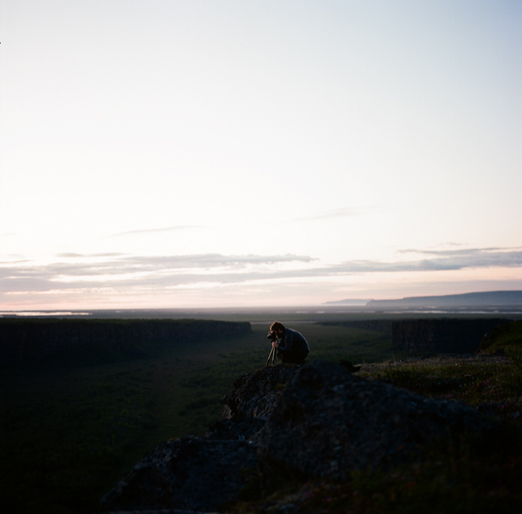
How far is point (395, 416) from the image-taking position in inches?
189

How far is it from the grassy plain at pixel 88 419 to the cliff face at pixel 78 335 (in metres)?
1.70

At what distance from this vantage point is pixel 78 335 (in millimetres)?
35375

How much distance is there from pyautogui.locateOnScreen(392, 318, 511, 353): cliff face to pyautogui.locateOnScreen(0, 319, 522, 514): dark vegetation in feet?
8.80

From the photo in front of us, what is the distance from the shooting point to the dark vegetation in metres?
3.75

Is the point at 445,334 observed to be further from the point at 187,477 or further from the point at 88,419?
the point at 187,477

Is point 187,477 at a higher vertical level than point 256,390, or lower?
higher

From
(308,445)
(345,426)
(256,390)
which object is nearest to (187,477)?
(308,445)

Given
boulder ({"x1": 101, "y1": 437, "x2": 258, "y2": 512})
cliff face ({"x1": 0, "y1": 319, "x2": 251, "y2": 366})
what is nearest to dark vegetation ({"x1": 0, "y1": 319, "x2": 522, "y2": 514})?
boulder ({"x1": 101, "y1": 437, "x2": 258, "y2": 512})

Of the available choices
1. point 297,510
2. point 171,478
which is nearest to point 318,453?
point 297,510

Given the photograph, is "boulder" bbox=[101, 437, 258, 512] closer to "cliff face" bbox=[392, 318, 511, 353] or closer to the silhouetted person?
the silhouetted person

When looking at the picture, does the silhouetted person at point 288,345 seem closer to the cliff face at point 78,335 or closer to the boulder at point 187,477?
the boulder at point 187,477

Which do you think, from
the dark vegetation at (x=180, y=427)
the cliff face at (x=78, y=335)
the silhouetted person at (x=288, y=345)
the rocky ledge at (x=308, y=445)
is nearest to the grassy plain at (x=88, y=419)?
the dark vegetation at (x=180, y=427)

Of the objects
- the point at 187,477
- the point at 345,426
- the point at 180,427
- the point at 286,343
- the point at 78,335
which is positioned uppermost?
the point at 345,426

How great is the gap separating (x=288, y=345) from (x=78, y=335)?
28.4 metres
